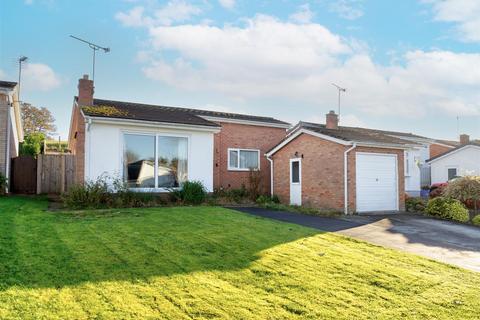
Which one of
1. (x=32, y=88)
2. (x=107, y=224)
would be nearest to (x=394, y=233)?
(x=107, y=224)

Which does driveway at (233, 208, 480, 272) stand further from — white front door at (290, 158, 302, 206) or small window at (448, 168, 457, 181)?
small window at (448, 168, 457, 181)

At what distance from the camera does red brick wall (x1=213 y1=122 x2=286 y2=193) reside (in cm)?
2016

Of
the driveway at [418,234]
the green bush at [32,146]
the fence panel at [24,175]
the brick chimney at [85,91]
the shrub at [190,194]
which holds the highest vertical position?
the brick chimney at [85,91]

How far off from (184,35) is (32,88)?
53.4ft

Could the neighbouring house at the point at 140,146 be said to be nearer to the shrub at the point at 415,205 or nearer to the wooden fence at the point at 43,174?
the wooden fence at the point at 43,174

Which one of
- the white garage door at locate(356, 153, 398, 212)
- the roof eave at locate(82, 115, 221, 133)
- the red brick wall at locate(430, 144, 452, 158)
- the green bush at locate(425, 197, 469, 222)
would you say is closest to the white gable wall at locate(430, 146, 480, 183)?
the red brick wall at locate(430, 144, 452, 158)

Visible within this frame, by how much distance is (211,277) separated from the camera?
17.5 feet

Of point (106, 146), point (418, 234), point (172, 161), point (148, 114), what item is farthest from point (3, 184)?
point (418, 234)

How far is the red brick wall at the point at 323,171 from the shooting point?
1538 centimetres

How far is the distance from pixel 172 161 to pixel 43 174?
22.8ft

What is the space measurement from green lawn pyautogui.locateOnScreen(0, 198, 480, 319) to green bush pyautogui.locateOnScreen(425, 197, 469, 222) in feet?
27.5

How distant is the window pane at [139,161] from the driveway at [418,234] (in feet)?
21.0

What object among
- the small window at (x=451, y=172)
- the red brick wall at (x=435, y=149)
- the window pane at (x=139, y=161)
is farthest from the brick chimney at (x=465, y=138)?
the window pane at (x=139, y=161)

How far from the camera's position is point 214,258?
6289 mm
